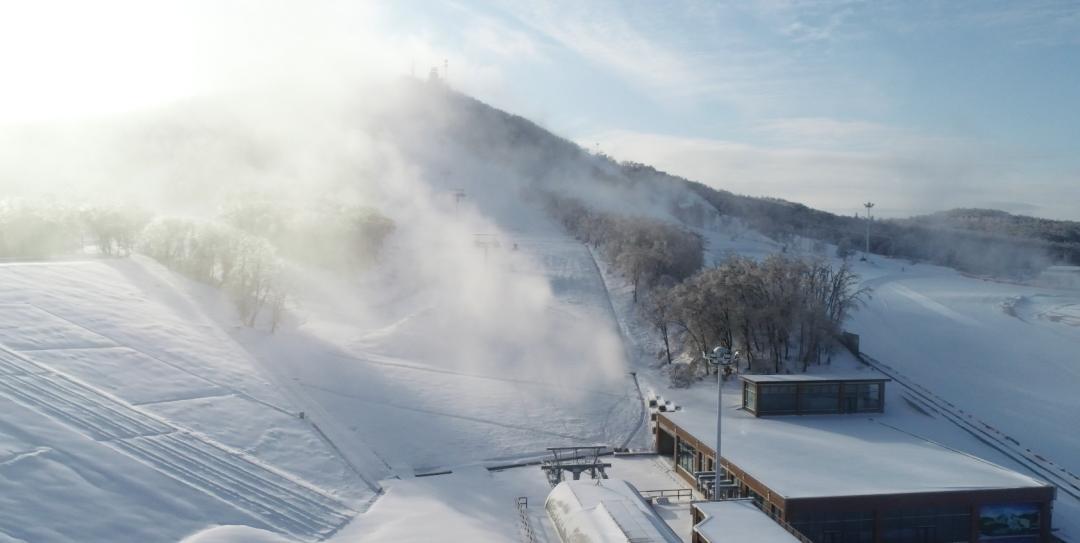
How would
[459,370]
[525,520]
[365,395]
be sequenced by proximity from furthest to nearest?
[459,370]
[365,395]
[525,520]

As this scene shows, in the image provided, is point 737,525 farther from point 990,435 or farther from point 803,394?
point 990,435

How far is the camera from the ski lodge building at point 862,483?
60.1 feet

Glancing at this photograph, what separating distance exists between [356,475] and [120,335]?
10.4 metres

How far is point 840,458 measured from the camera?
21.4m

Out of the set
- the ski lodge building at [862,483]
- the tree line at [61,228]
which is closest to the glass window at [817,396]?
the ski lodge building at [862,483]

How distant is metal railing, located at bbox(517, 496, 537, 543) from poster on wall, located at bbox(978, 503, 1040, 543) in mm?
12166

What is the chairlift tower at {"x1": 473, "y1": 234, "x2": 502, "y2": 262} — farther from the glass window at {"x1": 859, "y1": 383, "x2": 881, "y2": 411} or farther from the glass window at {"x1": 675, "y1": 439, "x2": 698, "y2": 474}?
the glass window at {"x1": 859, "y1": 383, "x2": 881, "y2": 411}

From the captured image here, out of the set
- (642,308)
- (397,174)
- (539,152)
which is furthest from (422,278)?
(539,152)

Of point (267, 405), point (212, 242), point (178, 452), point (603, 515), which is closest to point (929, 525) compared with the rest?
point (603, 515)

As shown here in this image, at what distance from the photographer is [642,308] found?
43094mm

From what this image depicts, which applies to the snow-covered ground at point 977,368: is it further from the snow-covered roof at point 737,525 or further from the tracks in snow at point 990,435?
the snow-covered roof at point 737,525

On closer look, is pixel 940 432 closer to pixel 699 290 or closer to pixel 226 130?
pixel 699 290

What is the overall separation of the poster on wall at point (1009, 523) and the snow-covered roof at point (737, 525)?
22.1 feet

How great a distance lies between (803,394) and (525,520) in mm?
12844
